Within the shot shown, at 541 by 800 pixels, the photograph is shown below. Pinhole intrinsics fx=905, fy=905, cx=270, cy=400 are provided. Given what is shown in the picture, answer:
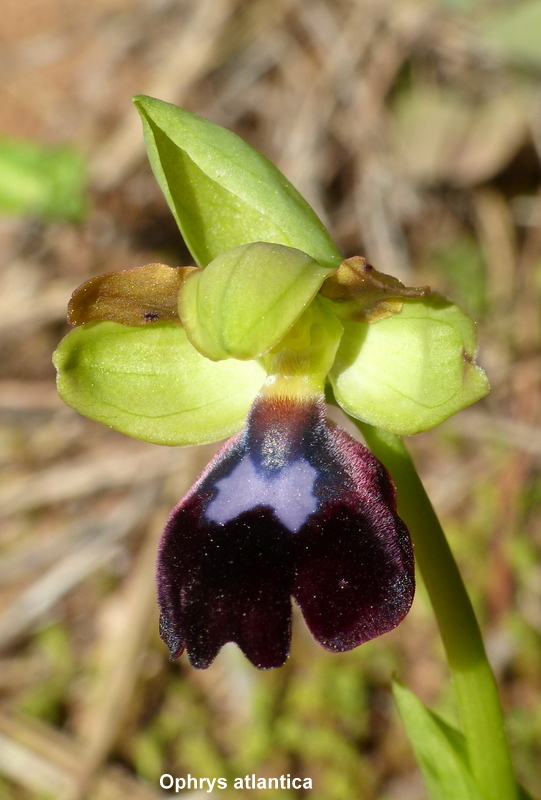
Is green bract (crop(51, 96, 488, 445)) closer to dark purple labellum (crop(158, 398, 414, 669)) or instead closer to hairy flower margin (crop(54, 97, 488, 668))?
hairy flower margin (crop(54, 97, 488, 668))

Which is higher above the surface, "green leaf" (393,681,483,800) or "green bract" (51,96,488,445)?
"green bract" (51,96,488,445)

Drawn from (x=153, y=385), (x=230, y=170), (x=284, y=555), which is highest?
(x=230, y=170)

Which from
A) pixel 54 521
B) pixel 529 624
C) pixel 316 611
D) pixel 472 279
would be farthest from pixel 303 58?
pixel 316 611

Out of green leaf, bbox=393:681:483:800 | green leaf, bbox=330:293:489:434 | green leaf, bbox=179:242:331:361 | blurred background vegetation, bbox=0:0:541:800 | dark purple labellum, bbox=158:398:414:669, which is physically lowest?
blurred background vegetation, bbox=0:0:541:800

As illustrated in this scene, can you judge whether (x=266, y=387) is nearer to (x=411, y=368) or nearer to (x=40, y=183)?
(x=411, y=368)

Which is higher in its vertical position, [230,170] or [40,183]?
[230,170]

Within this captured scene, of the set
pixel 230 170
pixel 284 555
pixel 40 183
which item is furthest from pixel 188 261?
pixel 284 555

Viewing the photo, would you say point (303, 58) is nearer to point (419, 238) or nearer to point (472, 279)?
point (419, 238)

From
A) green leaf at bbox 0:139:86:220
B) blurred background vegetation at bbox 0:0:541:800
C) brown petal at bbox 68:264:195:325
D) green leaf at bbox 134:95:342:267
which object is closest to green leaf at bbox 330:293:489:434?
green leaf at bbox 134:95:342:267
